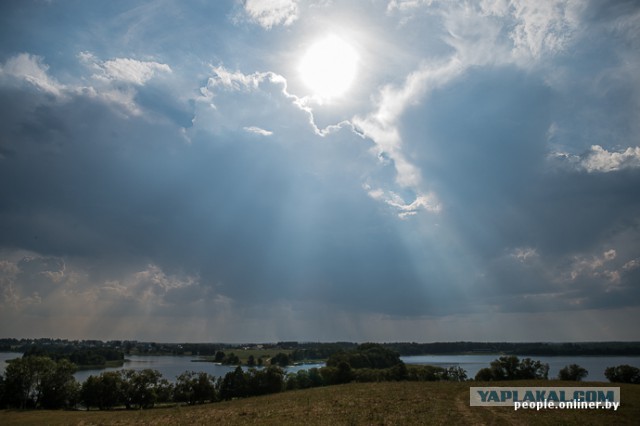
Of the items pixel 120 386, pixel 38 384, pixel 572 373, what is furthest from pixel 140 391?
pixel 572 373

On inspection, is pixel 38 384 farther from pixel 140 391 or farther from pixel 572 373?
pixel 572 373

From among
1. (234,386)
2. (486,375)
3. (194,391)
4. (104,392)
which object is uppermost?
(486,375)

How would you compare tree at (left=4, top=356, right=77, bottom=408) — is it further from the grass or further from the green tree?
the grass

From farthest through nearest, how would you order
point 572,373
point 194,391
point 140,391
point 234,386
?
point 572,373 < point 234,386 < point 194,391 < point 140,391

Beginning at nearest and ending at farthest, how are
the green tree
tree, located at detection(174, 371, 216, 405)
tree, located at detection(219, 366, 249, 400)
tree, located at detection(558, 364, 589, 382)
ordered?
tree, located at detection(174, 371, 216, 405) → the green tree → tree, located at detection(219, 366, 249, 400) → tree, located at detection(558, 364, 589, 382)

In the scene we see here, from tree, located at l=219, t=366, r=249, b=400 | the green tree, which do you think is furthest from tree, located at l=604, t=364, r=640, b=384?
the green tree

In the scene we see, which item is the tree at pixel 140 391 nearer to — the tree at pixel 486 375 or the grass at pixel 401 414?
the grass at pixel 401 414

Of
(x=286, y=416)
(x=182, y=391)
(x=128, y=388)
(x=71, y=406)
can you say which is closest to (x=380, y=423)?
(x=286, y=416)

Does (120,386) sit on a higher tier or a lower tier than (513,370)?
lower

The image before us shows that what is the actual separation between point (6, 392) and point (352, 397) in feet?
251

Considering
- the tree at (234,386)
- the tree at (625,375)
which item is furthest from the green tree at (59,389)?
the tree at (625,375)

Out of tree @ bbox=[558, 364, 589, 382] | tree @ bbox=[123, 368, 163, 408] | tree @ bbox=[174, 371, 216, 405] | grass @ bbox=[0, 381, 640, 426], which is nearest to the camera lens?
grass @ bbox=[0, 381, 640, 426]

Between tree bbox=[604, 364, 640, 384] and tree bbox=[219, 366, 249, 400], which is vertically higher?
tree bbox=[604, 364, 640, 384]

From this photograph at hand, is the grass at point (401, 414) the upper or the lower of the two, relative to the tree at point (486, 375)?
upper
